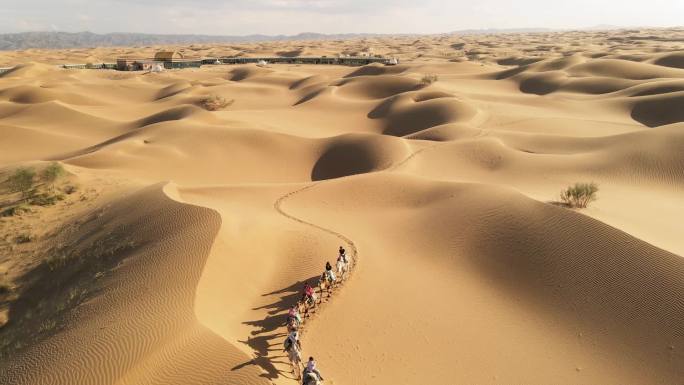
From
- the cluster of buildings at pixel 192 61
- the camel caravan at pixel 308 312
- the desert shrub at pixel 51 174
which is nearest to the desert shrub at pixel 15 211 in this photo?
the desert shrub at pixel 51 174

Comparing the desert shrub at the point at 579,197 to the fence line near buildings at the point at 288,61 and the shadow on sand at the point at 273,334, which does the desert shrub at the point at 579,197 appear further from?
the fence line near buildings at the point at 288,61

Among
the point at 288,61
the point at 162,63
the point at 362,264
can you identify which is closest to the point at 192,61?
the point at 162,63

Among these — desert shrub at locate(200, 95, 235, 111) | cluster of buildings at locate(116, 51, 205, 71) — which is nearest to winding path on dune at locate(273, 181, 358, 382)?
desert shrub at locate(200, 95, 235, 111)

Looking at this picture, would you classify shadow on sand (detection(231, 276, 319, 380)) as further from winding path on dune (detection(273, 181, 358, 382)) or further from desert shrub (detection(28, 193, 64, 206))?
desert shrub (detection(28, 193, 64, 206))

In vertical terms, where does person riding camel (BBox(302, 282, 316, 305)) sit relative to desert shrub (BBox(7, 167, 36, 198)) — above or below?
below

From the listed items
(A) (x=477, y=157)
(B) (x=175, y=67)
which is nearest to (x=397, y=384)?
(A) (x=477, y=157)

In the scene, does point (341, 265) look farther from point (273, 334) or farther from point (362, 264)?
point (273, 334)
